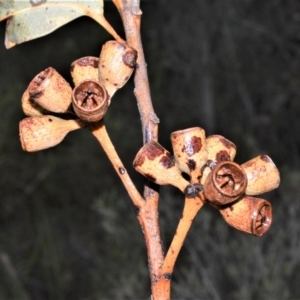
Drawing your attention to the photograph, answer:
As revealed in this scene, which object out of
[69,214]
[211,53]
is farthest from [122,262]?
[211,53]

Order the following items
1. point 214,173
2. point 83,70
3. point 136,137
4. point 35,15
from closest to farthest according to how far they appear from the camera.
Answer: point 214,173 < point 83,70 < point 35,15 < point 136,137

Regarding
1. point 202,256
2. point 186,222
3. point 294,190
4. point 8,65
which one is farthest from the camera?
point 8,65

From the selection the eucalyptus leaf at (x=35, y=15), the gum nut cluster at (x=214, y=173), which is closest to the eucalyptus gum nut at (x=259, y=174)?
the gum nut cluster at (x=214, y=173)

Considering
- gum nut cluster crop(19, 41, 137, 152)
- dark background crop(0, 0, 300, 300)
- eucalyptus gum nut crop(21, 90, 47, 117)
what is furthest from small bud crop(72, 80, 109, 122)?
dark background crop(0, 0, 300, 300)

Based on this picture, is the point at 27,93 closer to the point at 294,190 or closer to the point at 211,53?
the point at 294,190

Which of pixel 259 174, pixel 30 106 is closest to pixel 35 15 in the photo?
pixel 30 106

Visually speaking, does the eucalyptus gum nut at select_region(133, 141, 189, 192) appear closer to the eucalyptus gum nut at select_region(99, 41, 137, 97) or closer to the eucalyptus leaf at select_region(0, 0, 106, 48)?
the eucalyptus gum nut at select_region(99, 41, 137, 97)

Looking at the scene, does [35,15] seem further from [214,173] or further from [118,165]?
[214,173]
